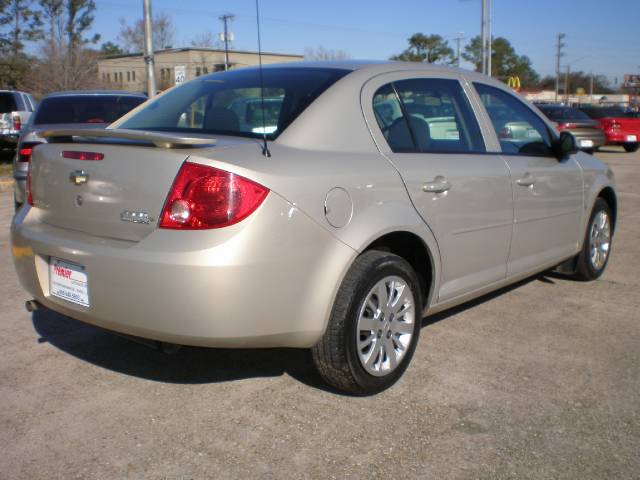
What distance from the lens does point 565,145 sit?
4.89m

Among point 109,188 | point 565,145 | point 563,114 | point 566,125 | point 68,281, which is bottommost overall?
point 68,281

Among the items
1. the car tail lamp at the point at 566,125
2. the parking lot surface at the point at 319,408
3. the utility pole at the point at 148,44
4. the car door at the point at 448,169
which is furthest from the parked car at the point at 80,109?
the car tail lamp at the point at 566,125

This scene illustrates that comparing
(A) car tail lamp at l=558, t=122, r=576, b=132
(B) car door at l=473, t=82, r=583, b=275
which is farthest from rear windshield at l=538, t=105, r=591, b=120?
(B) car door at l=473, t=82, r=583, b=275

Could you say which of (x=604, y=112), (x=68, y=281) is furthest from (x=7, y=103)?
(x=604, y=112)

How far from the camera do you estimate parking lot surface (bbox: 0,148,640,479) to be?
2.86 meters

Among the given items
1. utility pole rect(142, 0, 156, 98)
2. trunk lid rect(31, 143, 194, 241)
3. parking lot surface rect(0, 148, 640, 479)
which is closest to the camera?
parking lot surface rect(0, 148, 640, 479)

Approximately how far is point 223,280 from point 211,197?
0.34 metres

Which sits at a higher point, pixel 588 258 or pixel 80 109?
pixel 80 109

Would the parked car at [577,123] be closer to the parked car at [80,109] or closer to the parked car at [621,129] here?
the parked car at [621,129]

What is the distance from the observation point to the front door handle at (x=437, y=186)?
3.67m

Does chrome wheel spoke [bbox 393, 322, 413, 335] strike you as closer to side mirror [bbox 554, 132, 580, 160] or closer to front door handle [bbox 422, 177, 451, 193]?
front door handle [bbox 422, 177, 451, 193]

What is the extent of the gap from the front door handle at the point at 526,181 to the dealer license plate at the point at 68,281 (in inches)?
103

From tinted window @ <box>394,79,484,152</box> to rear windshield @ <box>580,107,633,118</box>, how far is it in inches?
841

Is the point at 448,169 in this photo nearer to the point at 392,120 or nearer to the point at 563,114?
the point at 392,120
